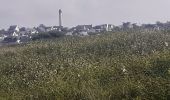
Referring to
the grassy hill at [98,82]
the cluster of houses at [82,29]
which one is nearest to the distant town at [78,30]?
the cluster of houses at [82,29]

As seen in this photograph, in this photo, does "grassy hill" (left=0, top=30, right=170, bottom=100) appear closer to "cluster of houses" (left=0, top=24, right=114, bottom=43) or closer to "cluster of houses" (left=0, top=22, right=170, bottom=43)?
"cluster of houses" (left=0, top=22, right=170, bottom=43)

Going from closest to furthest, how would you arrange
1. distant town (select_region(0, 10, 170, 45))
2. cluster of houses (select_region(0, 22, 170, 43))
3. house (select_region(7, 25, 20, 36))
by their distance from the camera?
distant town (select_region(0, 10, 170, 45)), cluster of houses (select_region(0, 22, 170, 43)), house (select_region(7, 25, 20, 36))

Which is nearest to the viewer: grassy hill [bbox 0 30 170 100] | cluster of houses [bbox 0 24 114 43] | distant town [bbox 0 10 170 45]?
grassy hill [bbox 0 30 170 100]

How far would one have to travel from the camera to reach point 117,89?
9258 millimetres

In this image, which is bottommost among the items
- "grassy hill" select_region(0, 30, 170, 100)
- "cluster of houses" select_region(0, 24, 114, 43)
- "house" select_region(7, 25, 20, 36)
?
"house" select_region(7, 25, 20, 36)

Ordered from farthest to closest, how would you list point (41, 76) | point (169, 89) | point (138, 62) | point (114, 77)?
point (41, 76), point (138, 62), point (114, 77), point (169, 89)

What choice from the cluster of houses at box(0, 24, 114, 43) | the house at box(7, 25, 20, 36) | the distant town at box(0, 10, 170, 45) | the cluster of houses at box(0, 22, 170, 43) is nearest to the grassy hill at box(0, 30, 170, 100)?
the distant town at box(0, 10, 170, 45)

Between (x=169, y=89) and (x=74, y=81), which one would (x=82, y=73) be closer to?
(x=74, y=81)

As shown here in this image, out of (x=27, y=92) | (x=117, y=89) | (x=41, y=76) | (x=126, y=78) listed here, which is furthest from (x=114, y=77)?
(x=41, y=76)

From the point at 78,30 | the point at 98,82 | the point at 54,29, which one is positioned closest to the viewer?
the point at 98,82

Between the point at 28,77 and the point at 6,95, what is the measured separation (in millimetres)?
2594

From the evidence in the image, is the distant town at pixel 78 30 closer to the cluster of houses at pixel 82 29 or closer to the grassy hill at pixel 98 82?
the cluster of houses at pixel 82 29

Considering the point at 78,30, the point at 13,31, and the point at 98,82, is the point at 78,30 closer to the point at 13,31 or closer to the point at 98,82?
the point at 13,31

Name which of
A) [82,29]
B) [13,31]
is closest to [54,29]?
[82,29]
